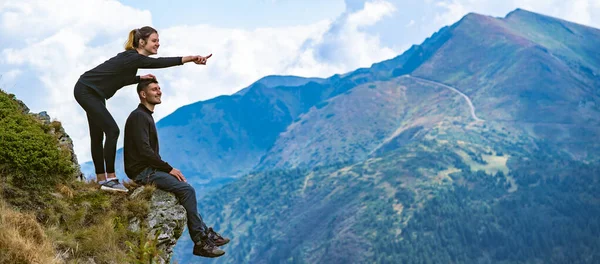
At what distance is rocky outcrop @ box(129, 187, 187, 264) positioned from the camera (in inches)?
418

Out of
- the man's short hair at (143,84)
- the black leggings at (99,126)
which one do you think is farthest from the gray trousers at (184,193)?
the man's short hair at (143,84)

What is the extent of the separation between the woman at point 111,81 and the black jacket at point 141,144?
0.34m

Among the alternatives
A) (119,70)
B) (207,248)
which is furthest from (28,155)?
(207,248)

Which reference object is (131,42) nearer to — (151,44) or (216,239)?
(151,44)

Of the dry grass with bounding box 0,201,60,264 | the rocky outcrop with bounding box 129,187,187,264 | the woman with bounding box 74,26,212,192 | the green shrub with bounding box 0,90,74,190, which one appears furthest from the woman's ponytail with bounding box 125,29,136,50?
the dry grass with bounding box 0,201,60,264

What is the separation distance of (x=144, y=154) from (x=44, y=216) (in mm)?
2059

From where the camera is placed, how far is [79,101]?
1112 cm

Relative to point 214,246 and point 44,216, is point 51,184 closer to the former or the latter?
point 44,216

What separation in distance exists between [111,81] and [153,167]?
1843 millimetres

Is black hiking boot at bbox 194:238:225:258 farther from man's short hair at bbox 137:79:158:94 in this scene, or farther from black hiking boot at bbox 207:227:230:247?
man's short hair at bbox 137:79:158:94

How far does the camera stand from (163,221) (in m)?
10.8

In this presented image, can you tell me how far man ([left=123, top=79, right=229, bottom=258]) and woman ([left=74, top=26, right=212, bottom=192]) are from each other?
1.08 ft

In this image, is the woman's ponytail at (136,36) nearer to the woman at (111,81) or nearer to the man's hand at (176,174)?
the woman at (111,81)

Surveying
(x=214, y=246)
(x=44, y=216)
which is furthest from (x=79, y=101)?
(x=214, y=246)
